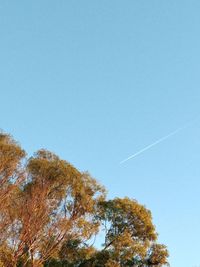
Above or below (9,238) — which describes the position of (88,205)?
above

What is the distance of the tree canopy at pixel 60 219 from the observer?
3055 cm

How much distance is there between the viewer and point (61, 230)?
33688mm

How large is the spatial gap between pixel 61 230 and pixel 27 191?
14.0 feet

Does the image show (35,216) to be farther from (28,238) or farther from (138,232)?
(138,232)

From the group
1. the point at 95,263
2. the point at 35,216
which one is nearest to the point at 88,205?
the point at 95,263

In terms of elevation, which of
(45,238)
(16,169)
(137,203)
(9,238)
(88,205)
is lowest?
(9,238)

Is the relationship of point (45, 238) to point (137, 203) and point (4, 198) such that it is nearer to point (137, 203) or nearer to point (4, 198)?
point (4, 198)

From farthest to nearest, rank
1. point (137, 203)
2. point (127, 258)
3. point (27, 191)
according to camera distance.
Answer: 1. point (137, 203)
2. point (127, 258)
3. point (27, 191)

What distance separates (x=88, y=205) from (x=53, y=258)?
5.08 meters

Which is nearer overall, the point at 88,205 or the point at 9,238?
the point at 9,238

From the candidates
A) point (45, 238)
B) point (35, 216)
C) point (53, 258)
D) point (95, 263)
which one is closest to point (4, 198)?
point (35, 216)

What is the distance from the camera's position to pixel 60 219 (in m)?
33.8

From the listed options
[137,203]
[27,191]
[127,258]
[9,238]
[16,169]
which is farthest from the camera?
[137,203]

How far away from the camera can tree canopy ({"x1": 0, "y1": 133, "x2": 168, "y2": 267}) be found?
30547mm
